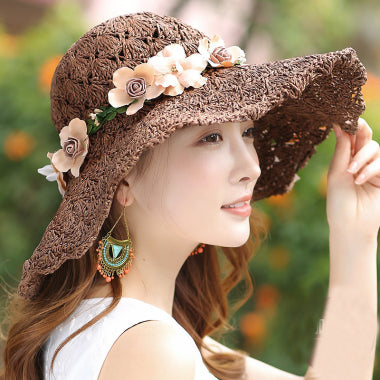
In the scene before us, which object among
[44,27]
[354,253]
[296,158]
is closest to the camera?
[354,253]

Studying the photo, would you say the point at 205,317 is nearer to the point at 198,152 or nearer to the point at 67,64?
the point at 198,152

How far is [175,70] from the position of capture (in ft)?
4.32

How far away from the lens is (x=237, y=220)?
4.69ft

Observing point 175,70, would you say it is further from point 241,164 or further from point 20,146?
point 20,146

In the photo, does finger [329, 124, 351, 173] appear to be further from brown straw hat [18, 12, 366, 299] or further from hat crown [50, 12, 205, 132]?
hat crown [50, 12, 205, 132]

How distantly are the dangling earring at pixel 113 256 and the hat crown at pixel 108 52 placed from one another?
325 millimetres

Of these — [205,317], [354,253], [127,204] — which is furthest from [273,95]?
[205,317]

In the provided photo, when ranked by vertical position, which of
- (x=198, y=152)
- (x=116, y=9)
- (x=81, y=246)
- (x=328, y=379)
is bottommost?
(x=328, y=379)

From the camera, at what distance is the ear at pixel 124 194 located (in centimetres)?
145

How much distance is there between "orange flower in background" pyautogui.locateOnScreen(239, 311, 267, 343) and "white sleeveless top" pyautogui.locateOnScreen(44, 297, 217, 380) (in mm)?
1172

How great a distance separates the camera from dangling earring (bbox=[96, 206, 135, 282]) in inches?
56.6

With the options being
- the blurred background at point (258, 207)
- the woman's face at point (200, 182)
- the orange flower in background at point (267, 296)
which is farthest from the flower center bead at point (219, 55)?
the orange flower in background at point (267, 296)

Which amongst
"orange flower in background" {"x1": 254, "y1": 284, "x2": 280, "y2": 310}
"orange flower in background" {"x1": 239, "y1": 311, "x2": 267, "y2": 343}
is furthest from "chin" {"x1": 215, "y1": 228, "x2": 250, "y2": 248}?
"orange flower in background" {"x1": 239, "y1": 311, "x2": 267, "y2": 343}

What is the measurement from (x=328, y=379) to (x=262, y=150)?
0.75 meters
